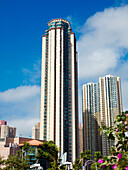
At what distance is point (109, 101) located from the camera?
15325 centimetres

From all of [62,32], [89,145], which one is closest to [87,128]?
[89,145]

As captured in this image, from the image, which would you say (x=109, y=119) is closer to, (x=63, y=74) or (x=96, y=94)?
(x=96, y=94)

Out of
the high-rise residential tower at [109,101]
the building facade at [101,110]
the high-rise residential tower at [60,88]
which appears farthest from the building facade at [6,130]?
the high-rise residential tower at [60,88]

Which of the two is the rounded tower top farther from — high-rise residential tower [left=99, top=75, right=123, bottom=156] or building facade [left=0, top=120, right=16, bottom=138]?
building facade [left=0, top=120, right=16, bottom=138]

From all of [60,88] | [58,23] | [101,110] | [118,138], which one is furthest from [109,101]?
[118,138]

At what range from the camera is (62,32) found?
114 metres

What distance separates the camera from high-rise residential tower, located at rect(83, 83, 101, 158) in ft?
486

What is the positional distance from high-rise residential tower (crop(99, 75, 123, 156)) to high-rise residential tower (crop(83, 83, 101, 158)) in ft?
10.5

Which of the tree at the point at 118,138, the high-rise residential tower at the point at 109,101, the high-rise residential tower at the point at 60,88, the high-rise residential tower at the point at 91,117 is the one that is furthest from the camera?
the high-rise residential tower at the point at 109,101

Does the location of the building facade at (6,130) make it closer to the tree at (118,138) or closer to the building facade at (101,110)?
the building facade at (101,110)

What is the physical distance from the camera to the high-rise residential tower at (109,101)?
151 m

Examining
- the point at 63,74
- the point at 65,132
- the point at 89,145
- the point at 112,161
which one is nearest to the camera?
the point at 112,161

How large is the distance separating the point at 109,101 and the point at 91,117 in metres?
14.3

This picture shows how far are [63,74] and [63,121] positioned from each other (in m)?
19.9
